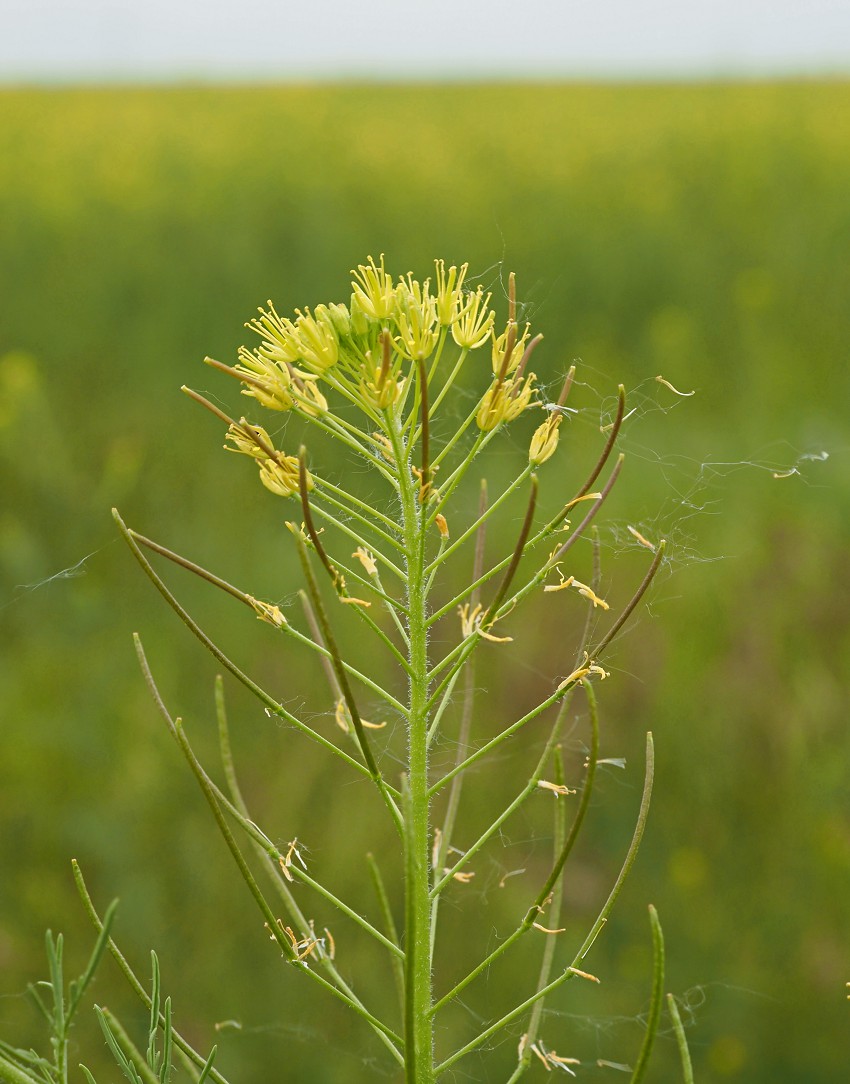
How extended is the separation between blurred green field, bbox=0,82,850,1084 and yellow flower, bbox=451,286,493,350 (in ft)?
2.94

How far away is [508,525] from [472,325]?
86.7 inches

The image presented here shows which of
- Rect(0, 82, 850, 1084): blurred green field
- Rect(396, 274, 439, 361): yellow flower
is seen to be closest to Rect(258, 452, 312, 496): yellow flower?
Rect(396, 274, 439, 361): yellow flower

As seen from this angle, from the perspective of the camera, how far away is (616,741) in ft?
8.86

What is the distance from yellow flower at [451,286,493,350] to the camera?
75cm

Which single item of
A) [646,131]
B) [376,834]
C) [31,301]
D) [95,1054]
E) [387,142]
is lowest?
[95,1054]

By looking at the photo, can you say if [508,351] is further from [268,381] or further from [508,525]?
[508,525]

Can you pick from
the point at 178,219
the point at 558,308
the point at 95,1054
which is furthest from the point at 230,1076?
the point at 178,219

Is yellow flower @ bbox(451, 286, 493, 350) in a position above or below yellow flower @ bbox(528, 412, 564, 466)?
above

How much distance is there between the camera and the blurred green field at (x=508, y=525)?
2.47 metres

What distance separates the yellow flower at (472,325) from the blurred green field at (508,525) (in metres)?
0.90

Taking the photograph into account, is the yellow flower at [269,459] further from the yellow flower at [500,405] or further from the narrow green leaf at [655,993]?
the narrow green leaf at [655,993]

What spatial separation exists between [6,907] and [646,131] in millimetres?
3860

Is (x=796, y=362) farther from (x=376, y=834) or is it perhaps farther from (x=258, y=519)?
(x=376, y=834)

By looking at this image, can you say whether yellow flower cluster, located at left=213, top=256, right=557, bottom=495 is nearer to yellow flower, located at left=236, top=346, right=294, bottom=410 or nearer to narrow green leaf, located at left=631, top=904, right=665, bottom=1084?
yellow flower, located at left=236, top=346, right=294, bottom=410
